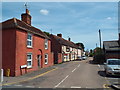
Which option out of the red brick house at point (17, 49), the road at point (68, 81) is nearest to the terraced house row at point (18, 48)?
the red brick house at point (17, 49)

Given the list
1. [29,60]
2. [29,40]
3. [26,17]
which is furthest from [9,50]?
[26,17]

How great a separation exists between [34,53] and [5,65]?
4.88 meters

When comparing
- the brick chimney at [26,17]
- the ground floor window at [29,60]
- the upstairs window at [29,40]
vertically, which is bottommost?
the ground floor window at [29,60]

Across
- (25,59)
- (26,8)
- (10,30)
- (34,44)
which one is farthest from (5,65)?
(26,8)

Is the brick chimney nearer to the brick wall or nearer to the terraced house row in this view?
the terraced house row

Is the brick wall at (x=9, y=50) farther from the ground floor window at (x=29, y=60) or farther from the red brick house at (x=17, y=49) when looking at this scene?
the ground floor window at (x=29, y=60)

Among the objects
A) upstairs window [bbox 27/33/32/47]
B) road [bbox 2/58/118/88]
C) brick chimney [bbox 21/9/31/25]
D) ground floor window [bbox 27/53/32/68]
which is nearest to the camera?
road [bbox 2/58/118/88]

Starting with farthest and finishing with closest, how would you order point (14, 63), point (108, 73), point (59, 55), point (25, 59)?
1. point (59, 55)
2. point (25, 59)
3. point (14, 63)
4. point (108, 73)

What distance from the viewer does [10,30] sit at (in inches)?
588

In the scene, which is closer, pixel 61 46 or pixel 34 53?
pixel 34 53

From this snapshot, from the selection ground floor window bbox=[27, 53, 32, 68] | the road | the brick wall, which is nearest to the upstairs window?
ground floor window bbox=[27, 53, 32, 68]

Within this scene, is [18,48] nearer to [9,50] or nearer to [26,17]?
[9,50]

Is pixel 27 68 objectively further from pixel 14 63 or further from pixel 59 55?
pixel 59 55

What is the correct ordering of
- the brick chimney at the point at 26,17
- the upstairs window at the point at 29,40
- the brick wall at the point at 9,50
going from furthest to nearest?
the brick chimney at the point at 26,17 < the upstairs window at the point at 29,40 < the brick wall at the point at 9,50
